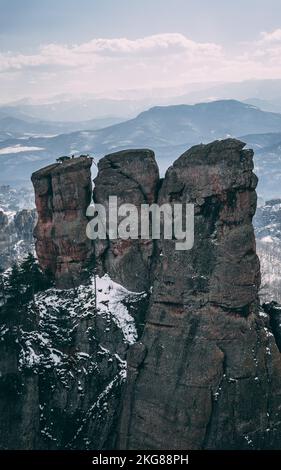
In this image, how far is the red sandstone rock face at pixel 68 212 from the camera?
80.1 meters

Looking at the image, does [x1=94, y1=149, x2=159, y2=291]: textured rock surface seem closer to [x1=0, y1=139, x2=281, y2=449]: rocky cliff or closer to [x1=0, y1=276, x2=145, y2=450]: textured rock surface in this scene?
[x1=0, y1=139, x2=281, y2=449]: rocky cliff

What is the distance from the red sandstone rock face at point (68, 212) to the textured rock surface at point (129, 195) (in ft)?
7.93

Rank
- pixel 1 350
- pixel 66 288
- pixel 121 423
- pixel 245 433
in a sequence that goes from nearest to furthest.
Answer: pixel 245 433 < pixel 121 423 < pixel 1 350 < pixel 66 288

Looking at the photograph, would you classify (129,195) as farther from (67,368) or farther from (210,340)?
(67,368)

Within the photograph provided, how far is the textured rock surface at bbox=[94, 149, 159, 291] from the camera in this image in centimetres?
7769

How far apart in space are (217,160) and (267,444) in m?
35.3

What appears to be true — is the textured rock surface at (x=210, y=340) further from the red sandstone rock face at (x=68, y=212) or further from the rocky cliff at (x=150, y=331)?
the red sandstone rock face at (x=68, y=212)

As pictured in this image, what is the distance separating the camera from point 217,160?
69.6 metres

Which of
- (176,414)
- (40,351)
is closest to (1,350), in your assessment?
(40,351)

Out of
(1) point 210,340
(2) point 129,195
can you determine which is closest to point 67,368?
(1) point 210,340

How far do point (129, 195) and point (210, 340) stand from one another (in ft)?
76.3

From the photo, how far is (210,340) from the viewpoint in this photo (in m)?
68.4

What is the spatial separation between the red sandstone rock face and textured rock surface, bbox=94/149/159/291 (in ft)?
7.93

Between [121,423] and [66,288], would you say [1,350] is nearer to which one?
[66,288]
